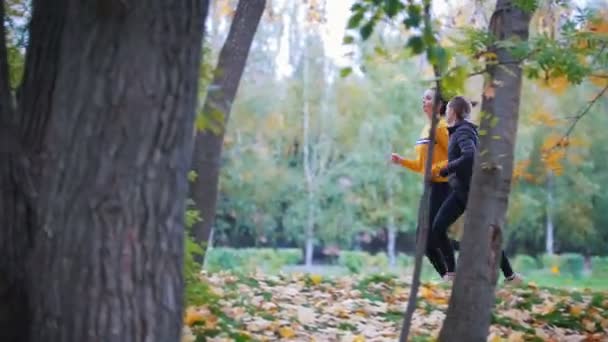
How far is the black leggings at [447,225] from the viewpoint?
634cm

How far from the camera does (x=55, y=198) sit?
2396 mm

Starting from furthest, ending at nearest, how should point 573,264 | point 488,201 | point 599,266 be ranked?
point 573,264 < point 599,266 < point 488,201

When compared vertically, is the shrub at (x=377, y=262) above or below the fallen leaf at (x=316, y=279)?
below

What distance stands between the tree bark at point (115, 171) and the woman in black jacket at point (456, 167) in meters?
3.79

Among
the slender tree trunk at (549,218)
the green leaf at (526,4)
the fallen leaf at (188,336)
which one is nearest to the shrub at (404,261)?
the slender tree trunk at (549,218)

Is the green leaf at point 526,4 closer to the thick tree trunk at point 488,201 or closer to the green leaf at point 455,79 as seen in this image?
the thick tree trunk at point 488,201

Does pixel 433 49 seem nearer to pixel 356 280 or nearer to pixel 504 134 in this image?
pixel 504 134

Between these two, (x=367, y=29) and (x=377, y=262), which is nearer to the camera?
(x=367, y=29)

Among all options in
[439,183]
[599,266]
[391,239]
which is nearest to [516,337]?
[439,183]

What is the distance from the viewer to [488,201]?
4.67 m

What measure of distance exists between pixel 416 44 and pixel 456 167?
3.73 meters

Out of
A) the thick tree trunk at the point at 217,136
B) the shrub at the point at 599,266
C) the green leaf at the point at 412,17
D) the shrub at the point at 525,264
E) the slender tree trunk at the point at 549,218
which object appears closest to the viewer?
the green leaf at the point at 412,17

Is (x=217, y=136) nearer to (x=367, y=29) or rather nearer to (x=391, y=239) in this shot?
(x=367, y=29)

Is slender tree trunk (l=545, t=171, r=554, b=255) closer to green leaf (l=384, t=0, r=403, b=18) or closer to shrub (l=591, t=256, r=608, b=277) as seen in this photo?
shrub (l=591, t=256, r=608, b=277)
